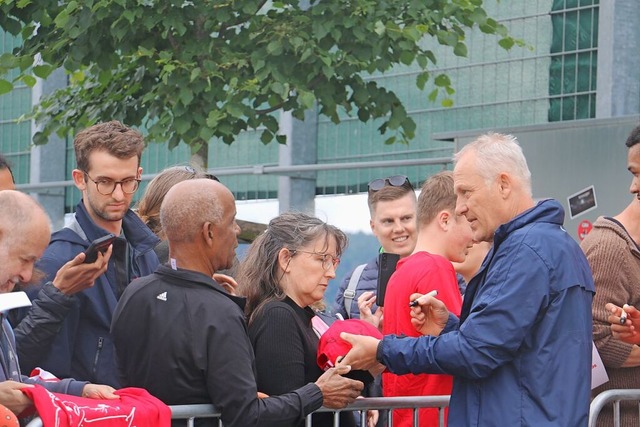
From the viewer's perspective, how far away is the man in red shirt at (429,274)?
527 centimetres

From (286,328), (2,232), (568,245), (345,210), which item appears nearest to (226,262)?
(286,328)

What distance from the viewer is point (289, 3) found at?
10711 mm

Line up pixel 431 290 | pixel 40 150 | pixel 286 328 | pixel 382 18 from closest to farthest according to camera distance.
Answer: pixel 286 328
pixel 431 290
pixel 382 18
pixel 40 150

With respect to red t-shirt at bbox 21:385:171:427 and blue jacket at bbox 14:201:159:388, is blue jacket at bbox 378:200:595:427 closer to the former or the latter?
red t-shirt at bbox 21:385:171:427

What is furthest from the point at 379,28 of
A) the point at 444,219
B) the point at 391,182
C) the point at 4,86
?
the point at 444,219

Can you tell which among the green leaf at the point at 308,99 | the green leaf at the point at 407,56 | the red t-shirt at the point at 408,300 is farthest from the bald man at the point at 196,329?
the green leaf at the point at 407,56

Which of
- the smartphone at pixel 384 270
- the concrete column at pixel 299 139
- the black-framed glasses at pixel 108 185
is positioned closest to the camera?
the black-framed glasses at pixel 108 185

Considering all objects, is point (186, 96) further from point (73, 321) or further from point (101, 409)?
point (101, 409)

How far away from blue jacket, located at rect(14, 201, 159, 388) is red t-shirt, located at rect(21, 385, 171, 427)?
2.20 feet

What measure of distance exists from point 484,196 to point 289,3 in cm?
624

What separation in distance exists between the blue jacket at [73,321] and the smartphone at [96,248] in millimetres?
170

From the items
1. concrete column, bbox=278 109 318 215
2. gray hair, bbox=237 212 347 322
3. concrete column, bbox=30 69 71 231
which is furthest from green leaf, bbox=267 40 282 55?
concrete column, bbox=30 69 71 231

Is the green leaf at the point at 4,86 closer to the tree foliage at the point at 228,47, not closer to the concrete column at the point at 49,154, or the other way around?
the tree foliage at the point at 228,47

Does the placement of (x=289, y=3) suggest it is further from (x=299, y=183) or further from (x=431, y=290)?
(x=431, y=290)
